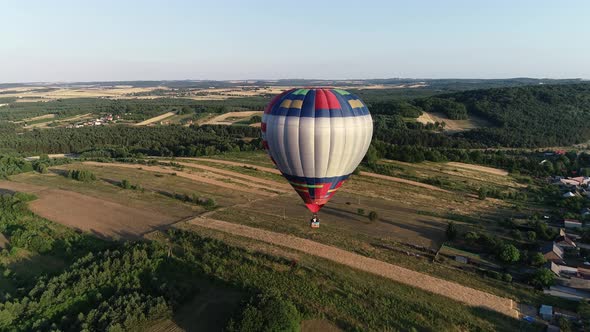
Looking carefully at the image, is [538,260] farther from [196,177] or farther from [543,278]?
[196,177]

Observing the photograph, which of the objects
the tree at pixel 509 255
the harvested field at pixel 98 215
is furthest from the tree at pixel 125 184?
the tree at pixel 509 255

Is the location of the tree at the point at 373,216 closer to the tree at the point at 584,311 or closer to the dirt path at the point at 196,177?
the dirt path at the point at 196,177

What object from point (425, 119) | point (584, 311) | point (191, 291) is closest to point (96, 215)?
point (191, 291)

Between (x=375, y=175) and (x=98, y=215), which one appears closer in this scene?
(x=98, y=215)

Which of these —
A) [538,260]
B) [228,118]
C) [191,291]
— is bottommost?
[191,291]

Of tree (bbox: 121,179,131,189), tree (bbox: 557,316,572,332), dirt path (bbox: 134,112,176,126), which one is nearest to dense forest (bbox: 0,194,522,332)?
tree (bbox: 557,316,572,332)

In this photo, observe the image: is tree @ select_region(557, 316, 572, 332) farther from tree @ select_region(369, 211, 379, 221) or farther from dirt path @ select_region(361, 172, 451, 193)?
dirt path @ select_region(361, 172, 451, 193)

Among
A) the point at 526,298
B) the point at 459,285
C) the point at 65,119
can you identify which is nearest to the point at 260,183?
the point at 459,285
